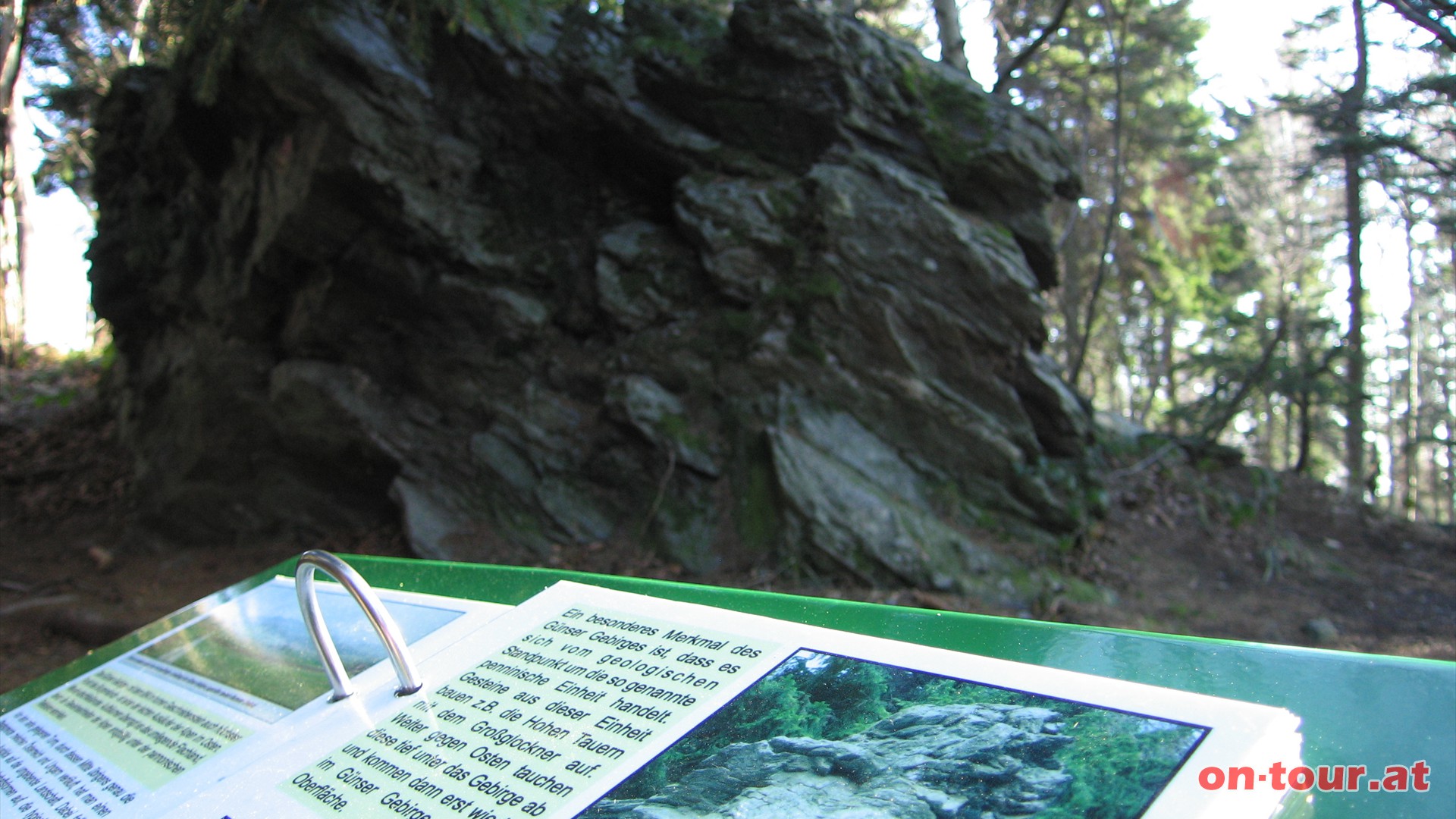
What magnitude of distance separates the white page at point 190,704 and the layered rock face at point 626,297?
3342 millimetres

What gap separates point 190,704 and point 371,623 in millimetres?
710

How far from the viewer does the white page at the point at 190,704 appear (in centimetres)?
176

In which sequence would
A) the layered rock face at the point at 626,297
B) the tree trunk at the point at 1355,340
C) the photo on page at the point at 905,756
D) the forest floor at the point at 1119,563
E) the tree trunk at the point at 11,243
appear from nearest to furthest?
the photo on page at the point at 905,756 < the forest floor at the point at 1119,563 < the layered rock face at the point at 626,297 < the tree trunk at the point at 1355,340 < the tree trunk at the point at 11,243

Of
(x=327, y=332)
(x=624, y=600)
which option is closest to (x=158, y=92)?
(x=327, y=332)

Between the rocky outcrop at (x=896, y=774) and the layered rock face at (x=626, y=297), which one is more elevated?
the layered rock face at (x=626, y=297)

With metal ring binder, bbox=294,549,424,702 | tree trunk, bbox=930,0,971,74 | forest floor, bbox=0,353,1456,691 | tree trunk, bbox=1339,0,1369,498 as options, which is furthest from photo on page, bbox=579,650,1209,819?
tree trunk, bbox=1339,0,1369,498

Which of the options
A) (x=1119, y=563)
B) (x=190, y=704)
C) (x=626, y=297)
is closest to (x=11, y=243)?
(x=626, y=297)

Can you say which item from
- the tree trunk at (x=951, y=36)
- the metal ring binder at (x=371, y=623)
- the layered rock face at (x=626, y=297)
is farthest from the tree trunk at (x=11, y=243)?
the metal ring binder at (x=371, y=623)

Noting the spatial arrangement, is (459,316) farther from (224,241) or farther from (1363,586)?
(1363,586)

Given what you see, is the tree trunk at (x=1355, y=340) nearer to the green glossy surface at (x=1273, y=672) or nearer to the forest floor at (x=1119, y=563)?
the forest floor at (x=1119, y=563)

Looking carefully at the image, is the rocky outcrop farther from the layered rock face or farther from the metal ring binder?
the layered rock face

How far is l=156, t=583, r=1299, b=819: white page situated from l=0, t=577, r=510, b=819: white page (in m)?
0.20

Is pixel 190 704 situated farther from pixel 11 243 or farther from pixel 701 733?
pixel 11 243

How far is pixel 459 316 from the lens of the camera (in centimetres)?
661
